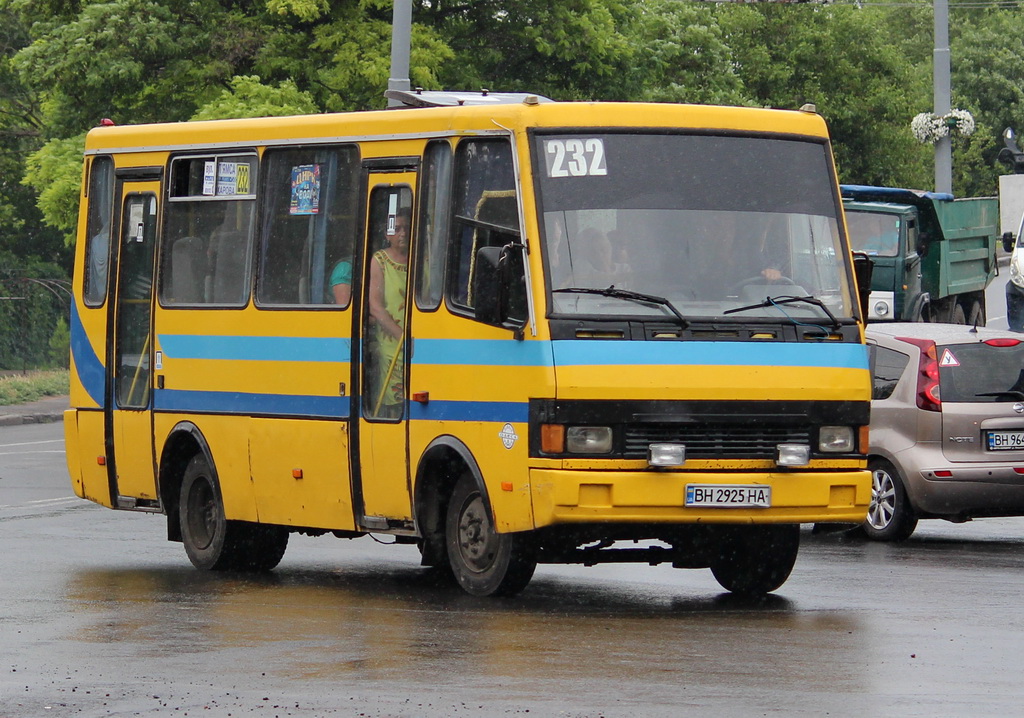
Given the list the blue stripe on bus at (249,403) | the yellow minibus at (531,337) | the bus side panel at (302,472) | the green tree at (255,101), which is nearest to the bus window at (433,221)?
the yellow minibus at (531,337)

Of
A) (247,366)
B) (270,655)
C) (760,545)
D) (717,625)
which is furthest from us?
(247,366)

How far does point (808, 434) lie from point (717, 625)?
4.24ft

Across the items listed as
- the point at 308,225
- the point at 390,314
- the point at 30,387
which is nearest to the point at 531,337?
the point at 390,314

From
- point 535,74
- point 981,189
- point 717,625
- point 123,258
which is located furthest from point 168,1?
point 981,189

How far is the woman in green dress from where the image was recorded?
40.2 feet

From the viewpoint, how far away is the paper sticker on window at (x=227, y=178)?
545 inches

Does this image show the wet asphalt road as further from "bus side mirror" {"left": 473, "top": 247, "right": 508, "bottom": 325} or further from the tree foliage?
the tree foliage

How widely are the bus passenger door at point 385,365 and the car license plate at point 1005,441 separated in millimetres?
5213

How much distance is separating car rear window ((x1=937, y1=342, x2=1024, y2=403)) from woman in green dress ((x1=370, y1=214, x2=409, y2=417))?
5120mm

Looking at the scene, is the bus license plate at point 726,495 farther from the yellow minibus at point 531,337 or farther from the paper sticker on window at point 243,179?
the paper sticker on window at point 243,179

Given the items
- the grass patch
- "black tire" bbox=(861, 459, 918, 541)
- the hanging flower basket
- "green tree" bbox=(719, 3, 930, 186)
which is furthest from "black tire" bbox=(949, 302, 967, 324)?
"green tree" bbox=(719, 3, 930, 186)

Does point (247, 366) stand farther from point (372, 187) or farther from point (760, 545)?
point (760, 545)

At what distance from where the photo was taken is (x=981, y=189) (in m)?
78.9

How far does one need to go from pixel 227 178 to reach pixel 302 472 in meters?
2.18
